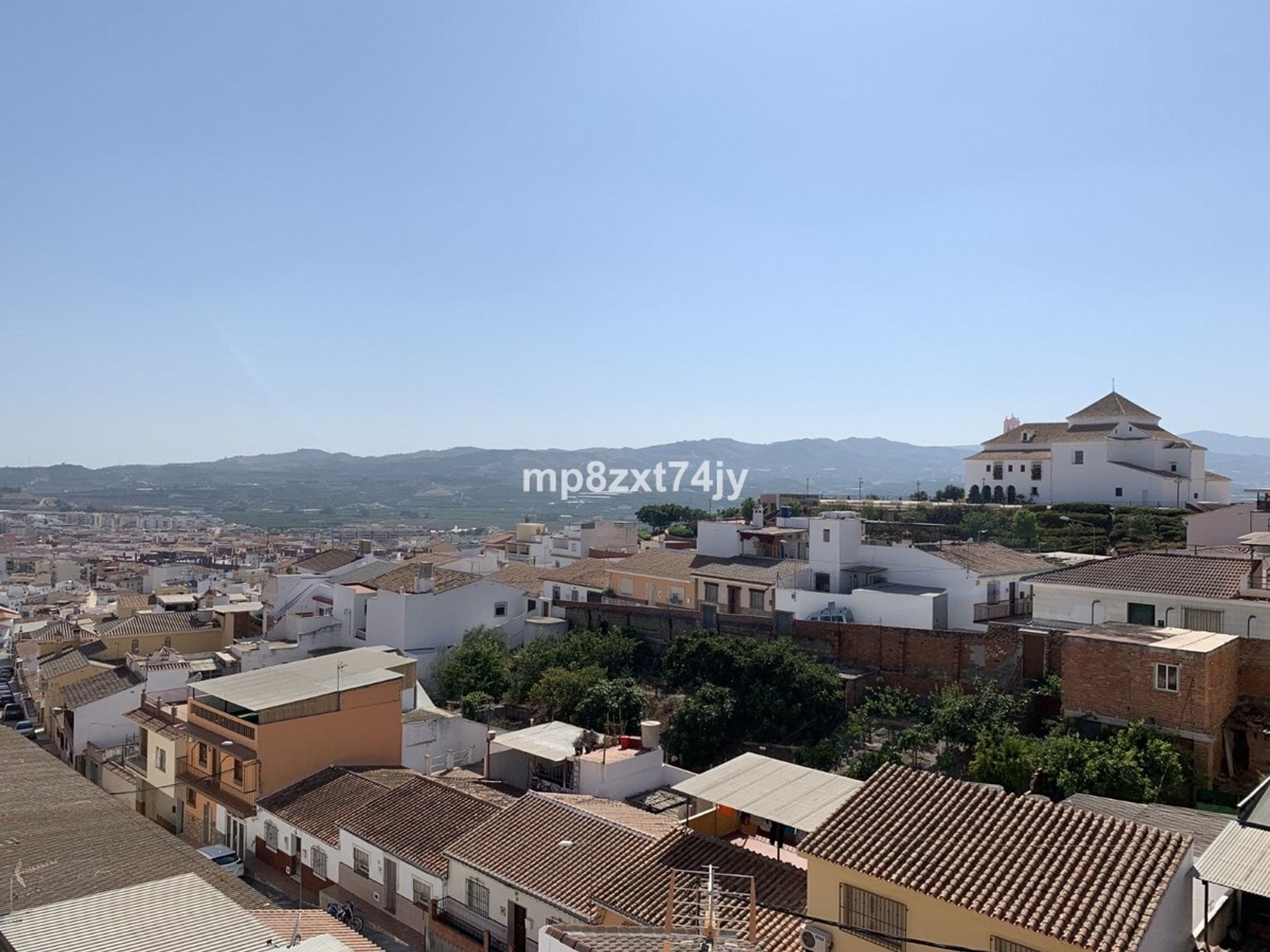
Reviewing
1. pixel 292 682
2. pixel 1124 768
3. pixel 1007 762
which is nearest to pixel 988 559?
pixel 1007 762

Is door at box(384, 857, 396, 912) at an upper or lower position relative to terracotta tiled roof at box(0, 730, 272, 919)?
lower

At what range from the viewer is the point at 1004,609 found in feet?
84.6

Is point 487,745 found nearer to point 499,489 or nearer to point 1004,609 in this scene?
point 1004,609

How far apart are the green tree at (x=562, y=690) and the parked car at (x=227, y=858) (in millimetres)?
8689

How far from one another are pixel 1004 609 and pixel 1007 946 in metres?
18.9

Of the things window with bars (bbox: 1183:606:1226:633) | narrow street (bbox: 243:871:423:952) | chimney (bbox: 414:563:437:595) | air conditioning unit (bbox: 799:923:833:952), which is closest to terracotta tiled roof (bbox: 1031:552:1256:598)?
window with bars (bbox: 1183:606:1226:633)

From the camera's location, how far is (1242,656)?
1766 cm

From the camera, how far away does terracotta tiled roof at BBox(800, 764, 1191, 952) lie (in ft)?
26.6

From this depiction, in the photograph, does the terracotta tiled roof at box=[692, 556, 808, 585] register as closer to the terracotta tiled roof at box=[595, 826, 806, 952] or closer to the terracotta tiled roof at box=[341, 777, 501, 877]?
the terracotta tiled roof at box=[341, 777, 501, 877]

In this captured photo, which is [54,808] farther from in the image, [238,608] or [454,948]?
[238,608]

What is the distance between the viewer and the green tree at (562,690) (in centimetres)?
2464

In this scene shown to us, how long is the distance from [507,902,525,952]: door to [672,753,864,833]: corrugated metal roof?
9.49 feet

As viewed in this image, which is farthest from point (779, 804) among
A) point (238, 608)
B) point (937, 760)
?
point (238, 608)

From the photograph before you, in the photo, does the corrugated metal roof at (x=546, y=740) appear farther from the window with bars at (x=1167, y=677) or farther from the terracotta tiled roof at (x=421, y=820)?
the window with bars at (x=1167, y=677)
